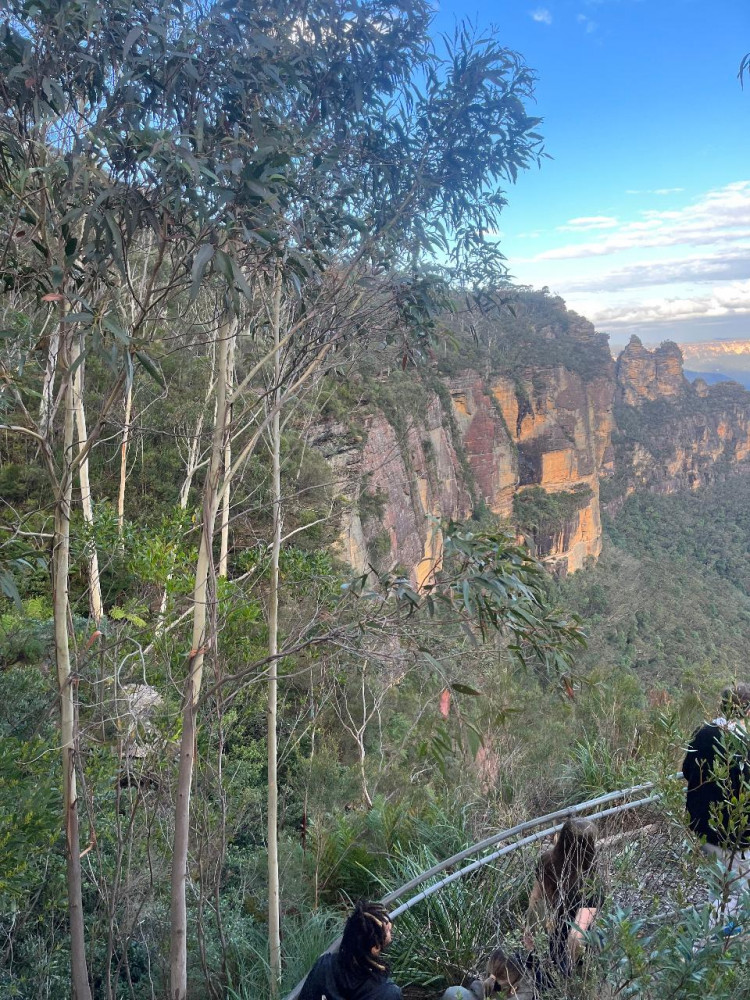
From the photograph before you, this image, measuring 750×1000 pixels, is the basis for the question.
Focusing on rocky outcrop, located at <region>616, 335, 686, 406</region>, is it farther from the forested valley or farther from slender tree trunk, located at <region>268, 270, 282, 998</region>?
slender tree trunk, located at <region>268, 270, 282, 998</region>

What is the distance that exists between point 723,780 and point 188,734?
1721mm

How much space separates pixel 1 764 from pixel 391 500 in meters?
16.4

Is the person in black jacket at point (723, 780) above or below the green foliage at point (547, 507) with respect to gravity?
above

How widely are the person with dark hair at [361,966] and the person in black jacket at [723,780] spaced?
96 cm

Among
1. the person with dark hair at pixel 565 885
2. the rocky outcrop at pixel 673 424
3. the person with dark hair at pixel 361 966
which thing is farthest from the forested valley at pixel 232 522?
the rocky outcrop at pixel 673 424

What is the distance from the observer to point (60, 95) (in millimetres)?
2092

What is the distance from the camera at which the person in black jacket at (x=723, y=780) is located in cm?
180

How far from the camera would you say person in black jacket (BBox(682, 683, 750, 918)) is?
1.80m

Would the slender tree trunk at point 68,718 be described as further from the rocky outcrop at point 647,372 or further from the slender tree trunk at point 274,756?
the rocky outcrop at point 647,372

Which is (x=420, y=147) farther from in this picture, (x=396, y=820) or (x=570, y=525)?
(x=570, y=525)

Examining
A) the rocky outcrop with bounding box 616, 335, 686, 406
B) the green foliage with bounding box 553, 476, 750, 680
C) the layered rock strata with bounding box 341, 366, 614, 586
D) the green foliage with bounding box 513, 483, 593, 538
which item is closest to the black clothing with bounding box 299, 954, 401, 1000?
the green foliage with bounding box 553, 476, 750, 680

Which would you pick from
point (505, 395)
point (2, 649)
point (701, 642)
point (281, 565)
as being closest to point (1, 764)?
point (281, 565)

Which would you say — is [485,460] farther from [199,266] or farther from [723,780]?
[199,266]

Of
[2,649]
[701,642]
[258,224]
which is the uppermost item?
[258,224]
